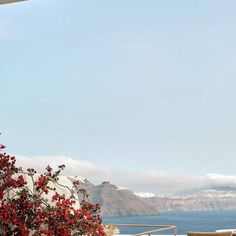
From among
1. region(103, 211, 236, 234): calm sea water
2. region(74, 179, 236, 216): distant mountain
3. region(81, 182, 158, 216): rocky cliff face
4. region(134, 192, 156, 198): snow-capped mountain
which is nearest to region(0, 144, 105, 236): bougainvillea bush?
region(74, 179, 236, 216): distant mountain

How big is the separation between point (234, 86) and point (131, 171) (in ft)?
44.7

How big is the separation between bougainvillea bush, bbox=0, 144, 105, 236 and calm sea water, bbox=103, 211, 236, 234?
50326 millimetres

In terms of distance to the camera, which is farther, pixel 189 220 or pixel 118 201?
pixel 189 220

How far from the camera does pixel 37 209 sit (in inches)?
111

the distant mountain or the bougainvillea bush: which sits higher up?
the distant mountain

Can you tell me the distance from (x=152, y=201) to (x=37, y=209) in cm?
6103

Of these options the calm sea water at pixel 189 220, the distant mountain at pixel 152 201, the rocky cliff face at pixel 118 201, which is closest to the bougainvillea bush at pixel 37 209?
the distant mountain at pixel 152 201

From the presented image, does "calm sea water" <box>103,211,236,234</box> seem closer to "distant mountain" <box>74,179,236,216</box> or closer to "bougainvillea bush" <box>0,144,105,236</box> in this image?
"distant mountain" <box>74,179,236,216</box>

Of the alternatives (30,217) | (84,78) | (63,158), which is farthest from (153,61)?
(30,217)

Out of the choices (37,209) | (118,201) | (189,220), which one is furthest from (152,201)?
(37,209)

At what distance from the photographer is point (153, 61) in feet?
136

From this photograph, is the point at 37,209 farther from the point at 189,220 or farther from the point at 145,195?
the point at 189,220

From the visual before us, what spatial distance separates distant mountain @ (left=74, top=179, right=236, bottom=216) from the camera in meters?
51.2

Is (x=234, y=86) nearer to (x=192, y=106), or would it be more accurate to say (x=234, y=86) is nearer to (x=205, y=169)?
(x=192, y=106)
